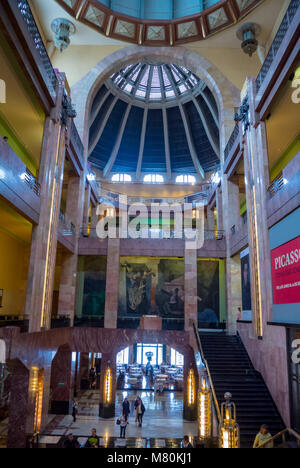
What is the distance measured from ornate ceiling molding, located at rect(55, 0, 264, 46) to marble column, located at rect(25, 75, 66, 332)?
5785 mm

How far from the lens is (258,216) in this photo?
13.0 metres

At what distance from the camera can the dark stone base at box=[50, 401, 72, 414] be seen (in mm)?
16312

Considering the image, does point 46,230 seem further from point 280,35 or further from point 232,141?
point 280,35

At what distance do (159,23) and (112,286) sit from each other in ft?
45.6

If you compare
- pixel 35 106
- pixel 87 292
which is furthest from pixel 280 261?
pixel 87 292

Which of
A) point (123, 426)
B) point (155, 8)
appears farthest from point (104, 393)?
point (155, 8)

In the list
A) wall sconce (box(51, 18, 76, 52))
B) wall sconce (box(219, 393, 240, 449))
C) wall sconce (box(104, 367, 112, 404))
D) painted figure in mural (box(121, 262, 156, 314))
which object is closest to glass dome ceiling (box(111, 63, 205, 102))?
wall sconce (box(51, 18, 76, 52))

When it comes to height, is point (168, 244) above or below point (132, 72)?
below

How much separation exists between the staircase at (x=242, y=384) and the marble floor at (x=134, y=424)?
11.2ft

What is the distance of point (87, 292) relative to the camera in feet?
69.5
